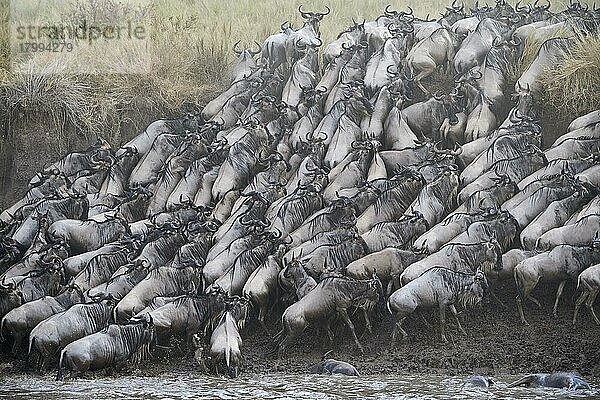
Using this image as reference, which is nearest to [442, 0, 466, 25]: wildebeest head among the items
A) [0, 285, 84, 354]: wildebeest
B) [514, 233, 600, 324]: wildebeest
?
[514, 233, 600, 324]: wildebeest

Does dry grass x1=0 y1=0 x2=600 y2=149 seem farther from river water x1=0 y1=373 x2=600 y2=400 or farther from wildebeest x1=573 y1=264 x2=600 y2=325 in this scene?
river water x1=0 y1=373 x2=600 y2=400

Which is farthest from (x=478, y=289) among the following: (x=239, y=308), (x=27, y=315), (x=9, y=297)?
(x=9, y=297)

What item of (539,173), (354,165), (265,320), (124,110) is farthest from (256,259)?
A: (539,173)

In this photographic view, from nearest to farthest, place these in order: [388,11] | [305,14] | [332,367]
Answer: [332,367] → [388,11] → [305,14]

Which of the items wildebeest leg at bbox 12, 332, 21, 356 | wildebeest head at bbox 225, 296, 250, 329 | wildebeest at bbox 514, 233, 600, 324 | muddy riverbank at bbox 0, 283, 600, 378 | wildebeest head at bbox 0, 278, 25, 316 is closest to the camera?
muddy riverbank at bbox 0, 283, 600, 378

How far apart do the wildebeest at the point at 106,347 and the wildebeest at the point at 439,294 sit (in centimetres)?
100

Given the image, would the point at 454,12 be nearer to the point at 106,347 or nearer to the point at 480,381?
the point at 480,381

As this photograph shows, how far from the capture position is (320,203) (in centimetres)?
444

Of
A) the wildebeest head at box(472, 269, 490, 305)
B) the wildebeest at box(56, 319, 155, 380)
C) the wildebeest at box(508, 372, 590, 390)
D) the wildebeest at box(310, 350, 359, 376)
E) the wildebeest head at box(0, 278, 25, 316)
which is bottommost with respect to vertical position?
the wildebeest at box(508, 372, 590, 390)

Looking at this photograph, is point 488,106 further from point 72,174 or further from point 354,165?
point 72,174

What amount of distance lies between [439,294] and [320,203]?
71 centimetres

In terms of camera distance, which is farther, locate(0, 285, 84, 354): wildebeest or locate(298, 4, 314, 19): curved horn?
locate(298, 4, 314, 19): curved horn

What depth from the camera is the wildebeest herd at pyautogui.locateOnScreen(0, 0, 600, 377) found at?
4.09 m

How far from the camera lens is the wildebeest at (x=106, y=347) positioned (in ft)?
13.2
